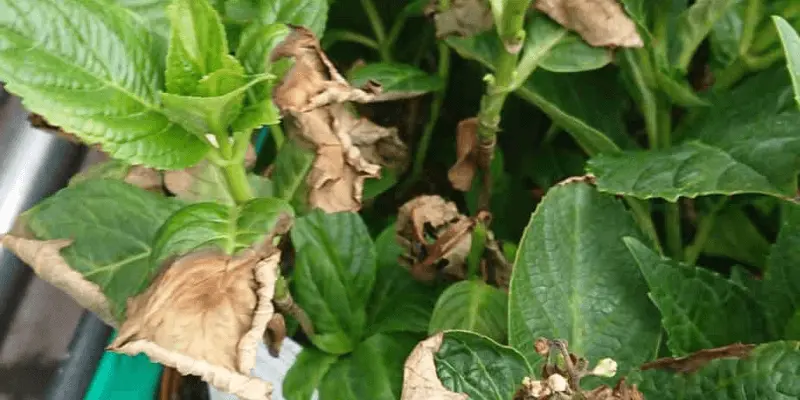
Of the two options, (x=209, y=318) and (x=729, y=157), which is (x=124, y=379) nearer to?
(x=209, y=318)

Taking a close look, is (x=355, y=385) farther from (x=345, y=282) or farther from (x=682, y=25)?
(x=682, y=25)

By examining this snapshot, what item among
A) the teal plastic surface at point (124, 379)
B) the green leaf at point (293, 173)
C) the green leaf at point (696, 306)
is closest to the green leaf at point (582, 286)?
the green leaf at point (696, 306)

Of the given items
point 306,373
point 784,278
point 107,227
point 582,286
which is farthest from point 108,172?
point 784,278

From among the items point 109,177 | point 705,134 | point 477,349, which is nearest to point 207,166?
point 109,177

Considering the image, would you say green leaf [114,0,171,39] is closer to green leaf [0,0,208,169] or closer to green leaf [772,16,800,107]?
green leaf [0,0,208,169]

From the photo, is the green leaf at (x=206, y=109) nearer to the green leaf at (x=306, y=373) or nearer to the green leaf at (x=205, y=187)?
the green leaf at (x=205, y=187)

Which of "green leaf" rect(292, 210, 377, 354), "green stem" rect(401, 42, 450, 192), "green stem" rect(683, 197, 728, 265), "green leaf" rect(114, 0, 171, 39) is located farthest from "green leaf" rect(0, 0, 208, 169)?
"green stem" rect(683, 197, 728, 265)
